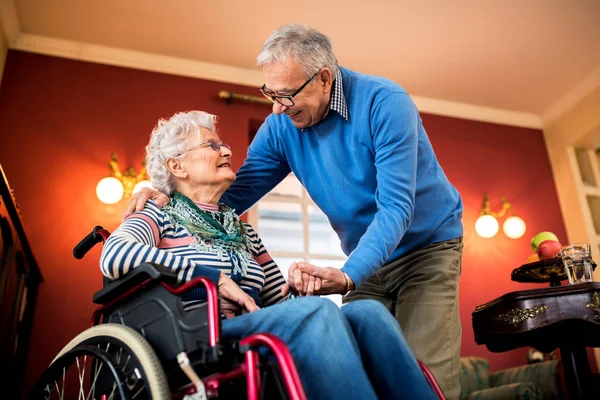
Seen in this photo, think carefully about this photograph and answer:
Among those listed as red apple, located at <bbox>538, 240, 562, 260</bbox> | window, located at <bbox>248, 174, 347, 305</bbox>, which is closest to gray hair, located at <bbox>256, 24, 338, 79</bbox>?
red apple, located at <bbox>538, 240, 562, 260</bbox>

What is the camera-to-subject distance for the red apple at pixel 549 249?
2.51 m

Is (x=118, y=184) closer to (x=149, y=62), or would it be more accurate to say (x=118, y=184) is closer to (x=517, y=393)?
(x=149, y=62)

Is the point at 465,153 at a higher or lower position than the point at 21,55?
lower

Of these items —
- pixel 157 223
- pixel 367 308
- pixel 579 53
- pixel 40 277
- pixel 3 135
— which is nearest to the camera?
pixel 367 308

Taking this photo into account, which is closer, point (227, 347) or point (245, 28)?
point (227, 347)

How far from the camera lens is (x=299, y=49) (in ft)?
5.77

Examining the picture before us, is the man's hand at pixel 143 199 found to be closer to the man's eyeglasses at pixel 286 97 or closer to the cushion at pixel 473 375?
the man's eyeglasses at pixel 286 97

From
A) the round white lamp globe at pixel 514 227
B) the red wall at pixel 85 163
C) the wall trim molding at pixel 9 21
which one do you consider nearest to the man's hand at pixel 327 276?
the red wall at pixel 85 163

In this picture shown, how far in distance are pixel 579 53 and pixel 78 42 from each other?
3.75m

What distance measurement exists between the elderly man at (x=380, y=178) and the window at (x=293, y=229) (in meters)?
2.16

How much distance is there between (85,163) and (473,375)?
2909 millimetres

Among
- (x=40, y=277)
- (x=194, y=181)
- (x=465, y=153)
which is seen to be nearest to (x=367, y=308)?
(x=194, y=181)

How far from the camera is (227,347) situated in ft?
3.43

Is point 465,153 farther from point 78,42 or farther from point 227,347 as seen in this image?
point 227,347
